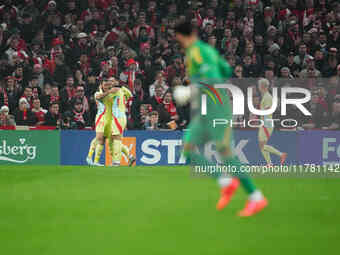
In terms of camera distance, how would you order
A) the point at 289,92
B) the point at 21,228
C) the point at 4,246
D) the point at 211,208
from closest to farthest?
the point at 4,246 → the point at 21,228 → the point at 211,208 → the point at 289,92

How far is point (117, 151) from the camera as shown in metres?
14.2

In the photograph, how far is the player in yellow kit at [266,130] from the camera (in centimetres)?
1330

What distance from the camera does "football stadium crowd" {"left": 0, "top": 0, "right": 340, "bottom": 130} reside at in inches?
594

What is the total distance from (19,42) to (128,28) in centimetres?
321

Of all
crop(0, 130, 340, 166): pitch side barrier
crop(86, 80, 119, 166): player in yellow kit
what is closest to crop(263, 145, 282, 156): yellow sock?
crop(0, 130, 340, 166): pitch side barrier

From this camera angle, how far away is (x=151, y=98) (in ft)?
50.3

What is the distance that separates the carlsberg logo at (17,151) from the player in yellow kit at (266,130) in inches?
226

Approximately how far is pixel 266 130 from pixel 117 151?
3.60 metres

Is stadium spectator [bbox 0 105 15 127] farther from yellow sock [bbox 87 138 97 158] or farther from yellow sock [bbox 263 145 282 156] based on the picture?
yellow sock [bbox 263 145 282 156]

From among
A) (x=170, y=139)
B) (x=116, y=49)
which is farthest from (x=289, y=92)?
(x=116, y=49)

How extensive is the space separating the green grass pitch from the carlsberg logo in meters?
3.06

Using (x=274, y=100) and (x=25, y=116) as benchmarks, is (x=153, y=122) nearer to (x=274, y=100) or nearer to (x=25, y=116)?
(x=274, y=100)

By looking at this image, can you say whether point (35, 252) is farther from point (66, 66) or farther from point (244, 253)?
point (66, 66)

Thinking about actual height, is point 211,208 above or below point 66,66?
below
